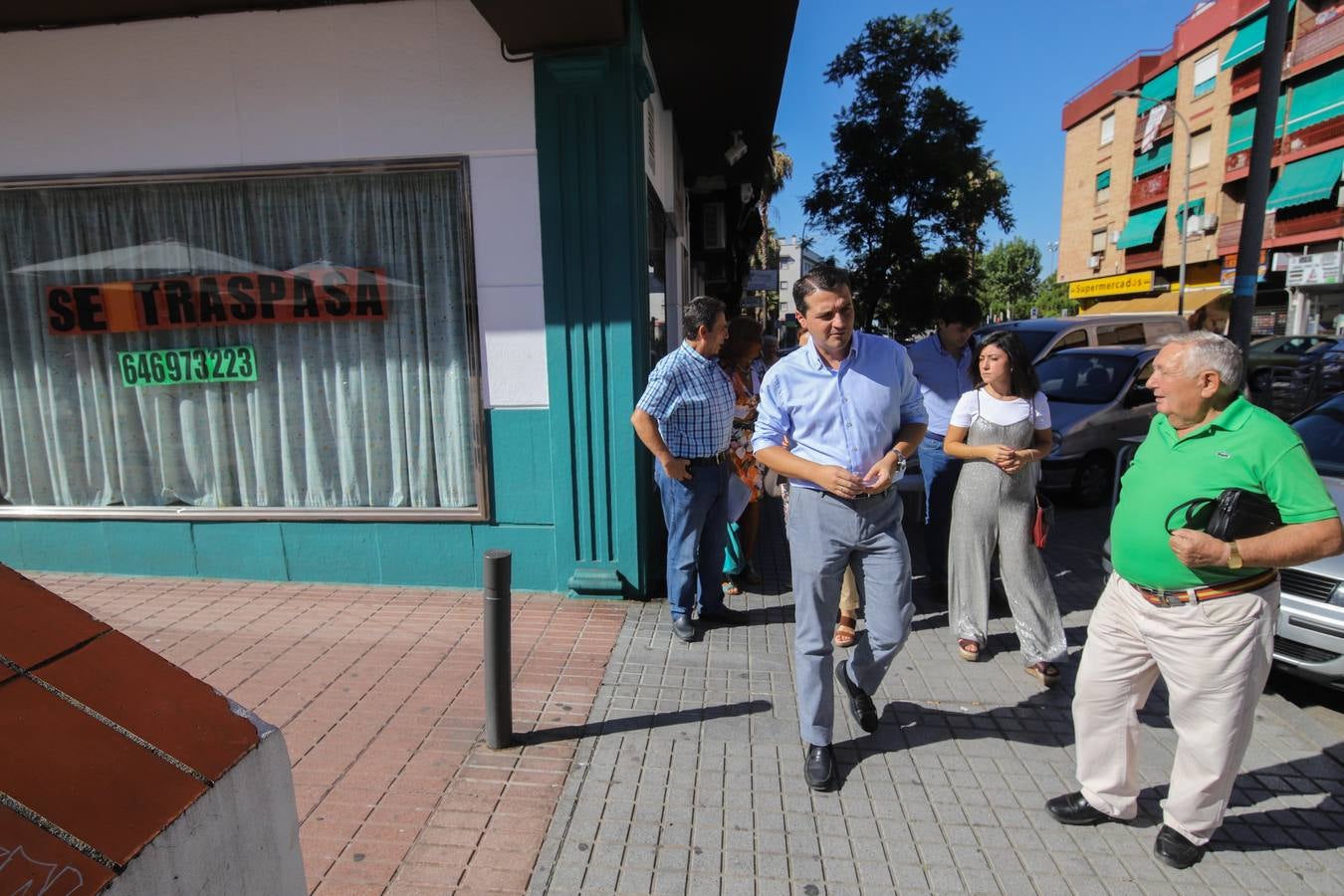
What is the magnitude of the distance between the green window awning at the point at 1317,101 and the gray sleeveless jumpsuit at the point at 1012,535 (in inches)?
1246

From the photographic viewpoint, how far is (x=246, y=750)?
1461mm

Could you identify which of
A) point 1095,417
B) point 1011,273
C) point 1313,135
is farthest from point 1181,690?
point 1011,273

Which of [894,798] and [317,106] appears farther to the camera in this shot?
[317,106]

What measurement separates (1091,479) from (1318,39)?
29.3 meters

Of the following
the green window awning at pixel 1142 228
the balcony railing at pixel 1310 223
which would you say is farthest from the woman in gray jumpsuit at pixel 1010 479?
the green window awning at pixel 1142 228

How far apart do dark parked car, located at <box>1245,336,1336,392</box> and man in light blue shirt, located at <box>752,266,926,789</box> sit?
16900 mm

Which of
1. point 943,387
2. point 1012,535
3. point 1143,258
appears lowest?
point 1012,535

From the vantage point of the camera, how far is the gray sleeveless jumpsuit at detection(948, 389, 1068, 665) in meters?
3.79

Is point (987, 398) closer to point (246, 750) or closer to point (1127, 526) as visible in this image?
point (1127, 526)

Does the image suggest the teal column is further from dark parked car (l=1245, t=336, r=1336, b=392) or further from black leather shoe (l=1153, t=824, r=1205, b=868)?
dark parked car (l=1245, t=336, r=1336, b=392)

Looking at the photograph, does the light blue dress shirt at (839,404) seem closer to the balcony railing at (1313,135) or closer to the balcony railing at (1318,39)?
the balcony railing at (1313,135)

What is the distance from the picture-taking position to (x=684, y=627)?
14.0ft

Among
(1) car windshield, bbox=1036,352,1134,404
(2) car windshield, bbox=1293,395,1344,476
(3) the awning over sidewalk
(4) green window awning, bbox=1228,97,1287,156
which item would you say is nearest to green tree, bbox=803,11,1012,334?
(1) car windshield, bbox=1036,352,1134,404

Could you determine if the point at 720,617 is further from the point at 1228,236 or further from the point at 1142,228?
the point at 1142,228
